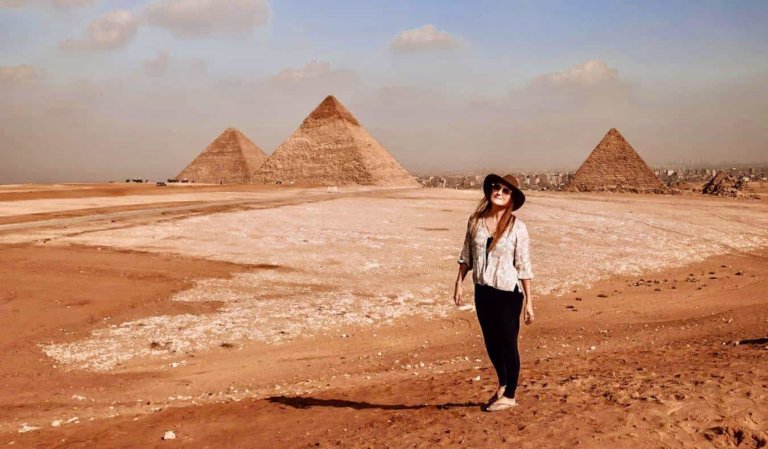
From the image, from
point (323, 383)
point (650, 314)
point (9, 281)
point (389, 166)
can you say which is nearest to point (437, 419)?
point (323, 383)

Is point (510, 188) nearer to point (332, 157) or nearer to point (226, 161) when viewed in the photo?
point (332, 157)

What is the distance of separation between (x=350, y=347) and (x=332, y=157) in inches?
2733

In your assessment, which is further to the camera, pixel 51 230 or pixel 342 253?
pixel 51 230

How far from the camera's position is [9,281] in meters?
9.88

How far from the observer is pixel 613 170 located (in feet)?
207

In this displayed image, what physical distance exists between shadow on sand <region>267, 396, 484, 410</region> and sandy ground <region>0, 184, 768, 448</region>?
21mm

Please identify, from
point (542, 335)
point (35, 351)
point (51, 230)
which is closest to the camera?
point (35, 351)

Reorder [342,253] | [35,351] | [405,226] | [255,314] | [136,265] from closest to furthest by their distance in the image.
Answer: [35,351] → [255,314] → [136,265] → [342,253] → [405,226]

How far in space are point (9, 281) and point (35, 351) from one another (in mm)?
3935

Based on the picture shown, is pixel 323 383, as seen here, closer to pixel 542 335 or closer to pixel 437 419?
pixel 437 419

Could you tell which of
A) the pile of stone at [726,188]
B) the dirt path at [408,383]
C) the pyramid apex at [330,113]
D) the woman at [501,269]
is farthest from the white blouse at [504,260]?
the pyramid apex at [330,113]

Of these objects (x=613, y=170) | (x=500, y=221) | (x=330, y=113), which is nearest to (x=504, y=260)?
Answer: (x=500, y=221)

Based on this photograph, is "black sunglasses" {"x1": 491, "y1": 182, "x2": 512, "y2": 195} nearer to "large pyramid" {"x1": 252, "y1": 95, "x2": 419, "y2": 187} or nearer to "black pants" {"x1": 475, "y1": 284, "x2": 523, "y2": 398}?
"black pants" {"x1": 475, "y1": 284, "x2": 523, "y2": 398}

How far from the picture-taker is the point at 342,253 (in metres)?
14.5
